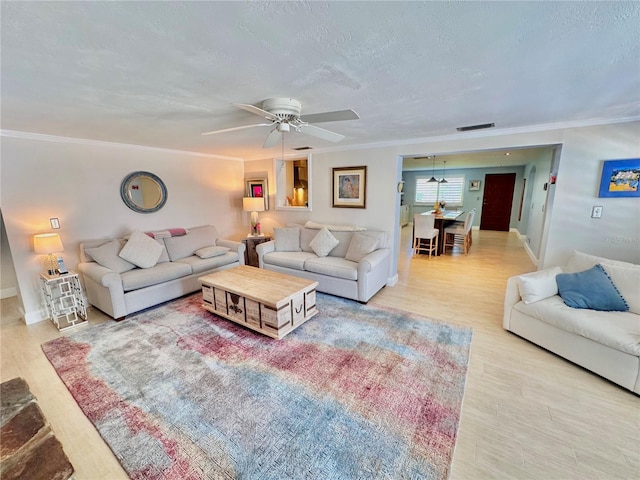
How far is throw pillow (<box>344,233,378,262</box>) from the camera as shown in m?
3.78

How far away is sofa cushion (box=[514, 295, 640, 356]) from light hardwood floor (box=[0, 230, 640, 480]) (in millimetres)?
340

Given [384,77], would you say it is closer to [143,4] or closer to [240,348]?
[143,4]

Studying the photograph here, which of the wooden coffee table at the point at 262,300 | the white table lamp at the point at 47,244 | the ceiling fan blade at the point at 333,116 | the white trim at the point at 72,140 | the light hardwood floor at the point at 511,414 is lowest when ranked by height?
the light hardwood floor at the point at 511,414

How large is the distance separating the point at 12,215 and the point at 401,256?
6152 mm

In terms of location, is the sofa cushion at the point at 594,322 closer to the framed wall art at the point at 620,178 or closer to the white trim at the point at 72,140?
the framed wall art at the point at 620,178

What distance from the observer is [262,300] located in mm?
2598

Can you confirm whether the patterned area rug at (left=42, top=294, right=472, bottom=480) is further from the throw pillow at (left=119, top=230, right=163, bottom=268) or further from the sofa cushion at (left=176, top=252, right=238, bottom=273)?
the sofa cushion at (left=176, top=252, right=238, bottom=273)

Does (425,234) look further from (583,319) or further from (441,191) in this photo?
(441,191)

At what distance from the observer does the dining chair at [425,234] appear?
586 cm

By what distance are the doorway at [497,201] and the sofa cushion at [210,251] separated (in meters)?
9.05

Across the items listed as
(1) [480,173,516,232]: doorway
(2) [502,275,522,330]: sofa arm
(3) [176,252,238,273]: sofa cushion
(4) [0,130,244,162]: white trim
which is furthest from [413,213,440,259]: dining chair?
(4) [0,130,244,162]: white trim

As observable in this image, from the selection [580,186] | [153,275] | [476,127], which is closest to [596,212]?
[580,186]

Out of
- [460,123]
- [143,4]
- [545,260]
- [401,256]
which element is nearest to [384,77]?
[143,4]

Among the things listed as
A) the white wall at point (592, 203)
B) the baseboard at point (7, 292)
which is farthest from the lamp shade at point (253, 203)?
the white wall at point (592, 203)
